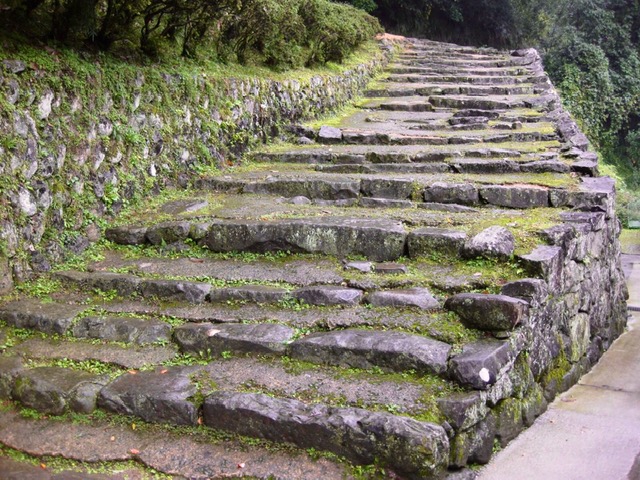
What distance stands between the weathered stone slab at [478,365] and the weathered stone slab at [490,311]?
17 cm

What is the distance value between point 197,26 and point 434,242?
374 centimetres

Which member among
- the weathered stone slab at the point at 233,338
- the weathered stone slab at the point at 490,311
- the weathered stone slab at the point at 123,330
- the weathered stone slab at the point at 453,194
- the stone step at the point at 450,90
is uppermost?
the stone step at the point at 450,90

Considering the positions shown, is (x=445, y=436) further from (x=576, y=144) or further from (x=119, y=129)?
(x=576, y=144)

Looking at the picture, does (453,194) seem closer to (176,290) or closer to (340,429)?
(176,290)

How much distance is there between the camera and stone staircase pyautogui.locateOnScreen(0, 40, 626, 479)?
10.6ft

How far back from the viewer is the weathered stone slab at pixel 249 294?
427cm

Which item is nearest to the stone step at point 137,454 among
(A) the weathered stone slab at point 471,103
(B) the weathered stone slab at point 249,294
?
(B) the weathered stone slab at point 249,294

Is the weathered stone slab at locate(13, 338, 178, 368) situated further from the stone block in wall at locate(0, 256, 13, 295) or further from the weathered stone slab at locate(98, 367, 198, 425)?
the stone block in wall at locate(0, 256, 13, 295)

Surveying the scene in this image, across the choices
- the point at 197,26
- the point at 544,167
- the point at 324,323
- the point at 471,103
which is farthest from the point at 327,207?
the point at 471,103

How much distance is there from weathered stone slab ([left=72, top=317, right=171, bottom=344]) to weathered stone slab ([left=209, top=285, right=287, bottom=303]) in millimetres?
439

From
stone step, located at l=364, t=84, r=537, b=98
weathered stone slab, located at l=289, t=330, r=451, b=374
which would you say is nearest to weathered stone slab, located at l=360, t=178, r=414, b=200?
Answer: weathered stone slab, located at l=289, t=330, r=451, b=374

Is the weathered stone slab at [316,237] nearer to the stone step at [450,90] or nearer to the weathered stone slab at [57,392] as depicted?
the weathered stone slab at [57,392]

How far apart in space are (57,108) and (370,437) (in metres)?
3.33

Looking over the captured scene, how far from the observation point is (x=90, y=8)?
193 inches
